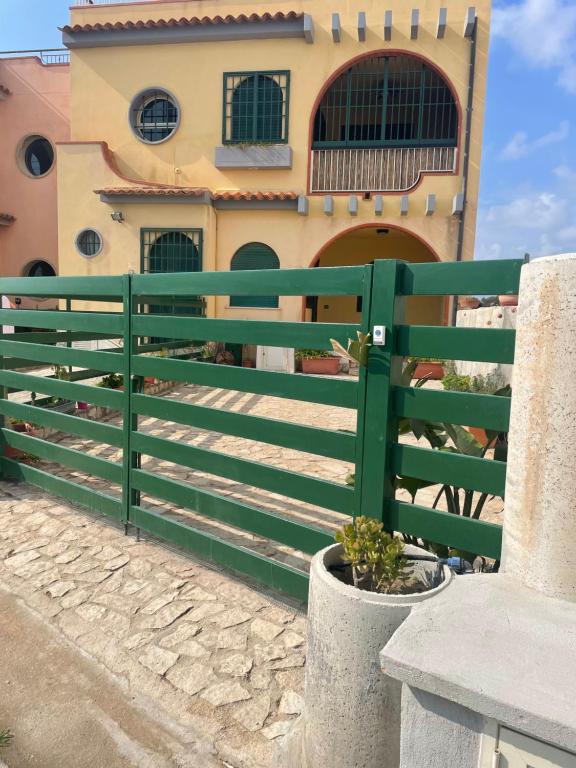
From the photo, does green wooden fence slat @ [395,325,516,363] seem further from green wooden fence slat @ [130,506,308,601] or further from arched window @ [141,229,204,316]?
arched window @ [141,229,204,316]

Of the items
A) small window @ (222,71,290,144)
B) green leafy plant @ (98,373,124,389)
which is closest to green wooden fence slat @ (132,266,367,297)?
green leafy plant @ (98,373,124,389)

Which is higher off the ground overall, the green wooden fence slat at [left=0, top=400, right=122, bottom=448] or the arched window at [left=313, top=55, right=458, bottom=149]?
the arched window at [left=313, top=55, right=458, bottom=149]

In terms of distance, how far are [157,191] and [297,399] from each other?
1290cm

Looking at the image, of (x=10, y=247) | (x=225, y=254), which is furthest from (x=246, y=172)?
(x=10, y=247)

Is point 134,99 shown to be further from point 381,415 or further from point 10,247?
point 381,415

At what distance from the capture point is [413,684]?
148 centimetres

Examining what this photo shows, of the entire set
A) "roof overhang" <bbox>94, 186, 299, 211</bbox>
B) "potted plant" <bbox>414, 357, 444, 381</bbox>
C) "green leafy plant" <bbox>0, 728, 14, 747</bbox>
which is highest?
"roof overhang" <bbox>94, 186, 299, 211</bbox>

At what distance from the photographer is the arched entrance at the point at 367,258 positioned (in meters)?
17.2

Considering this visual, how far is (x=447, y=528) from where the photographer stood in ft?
8.38

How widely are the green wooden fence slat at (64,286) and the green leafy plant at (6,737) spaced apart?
118 inches

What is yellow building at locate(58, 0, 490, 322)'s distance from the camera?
13766 mm

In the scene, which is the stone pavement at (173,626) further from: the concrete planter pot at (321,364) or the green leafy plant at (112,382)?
the concrete planter pot at (321,364)

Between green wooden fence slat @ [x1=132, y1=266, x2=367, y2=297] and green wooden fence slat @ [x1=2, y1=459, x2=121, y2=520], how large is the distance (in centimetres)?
186

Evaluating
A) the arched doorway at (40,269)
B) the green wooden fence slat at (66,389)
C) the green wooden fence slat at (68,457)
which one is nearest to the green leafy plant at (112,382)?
the green wooden fence slat at (68,457)
